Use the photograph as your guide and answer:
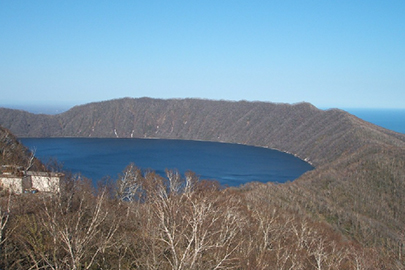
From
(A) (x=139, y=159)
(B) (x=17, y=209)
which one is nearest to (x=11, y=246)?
(B) (x=17, y=209)

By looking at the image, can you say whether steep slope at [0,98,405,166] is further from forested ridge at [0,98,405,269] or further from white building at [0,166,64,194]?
white building at [0,166,64,194]

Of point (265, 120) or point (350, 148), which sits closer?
point (350, 148)

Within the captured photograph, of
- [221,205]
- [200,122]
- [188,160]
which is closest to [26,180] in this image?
[221,205]

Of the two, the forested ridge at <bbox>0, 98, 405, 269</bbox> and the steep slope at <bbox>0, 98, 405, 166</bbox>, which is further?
the steep slope at <bbox>0, 98, 405, 166</bbox>

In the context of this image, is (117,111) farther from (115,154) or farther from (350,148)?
(350,148)

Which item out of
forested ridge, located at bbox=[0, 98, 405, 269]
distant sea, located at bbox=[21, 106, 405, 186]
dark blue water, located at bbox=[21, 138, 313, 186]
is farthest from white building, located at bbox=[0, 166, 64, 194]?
distant sea, located at bbox=[21, 106, 405, 186]

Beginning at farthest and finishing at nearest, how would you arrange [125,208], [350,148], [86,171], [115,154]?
[115,154]
[350,148]
[86,171]
[125,208]
